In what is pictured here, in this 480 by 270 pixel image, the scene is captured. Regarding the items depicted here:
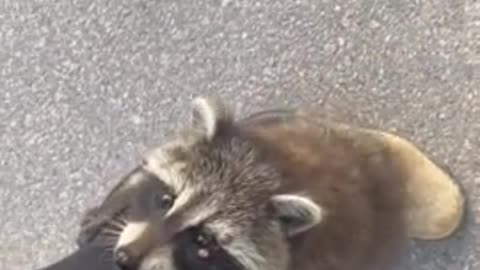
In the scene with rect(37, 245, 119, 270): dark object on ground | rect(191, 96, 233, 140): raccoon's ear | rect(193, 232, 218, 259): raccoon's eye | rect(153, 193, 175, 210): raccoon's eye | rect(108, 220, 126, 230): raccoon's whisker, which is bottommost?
rect(37, 245, 119, 270): dark object on ground

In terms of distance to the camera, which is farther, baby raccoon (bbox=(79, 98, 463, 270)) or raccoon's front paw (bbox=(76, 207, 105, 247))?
raccoon's front paw (bbox=(76, 207, 105, 247))

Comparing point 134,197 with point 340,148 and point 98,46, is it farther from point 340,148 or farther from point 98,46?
point 98,46

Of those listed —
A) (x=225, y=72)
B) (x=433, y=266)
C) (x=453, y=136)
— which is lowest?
(x=433, y=266)

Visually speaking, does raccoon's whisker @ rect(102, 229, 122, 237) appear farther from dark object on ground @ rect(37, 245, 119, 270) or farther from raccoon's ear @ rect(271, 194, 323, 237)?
raccoon's ear @ rect(271, 194, 323, 237)

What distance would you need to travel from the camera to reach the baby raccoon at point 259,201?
1.58 m

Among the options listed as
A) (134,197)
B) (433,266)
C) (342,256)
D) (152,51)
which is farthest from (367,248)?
(152,51)

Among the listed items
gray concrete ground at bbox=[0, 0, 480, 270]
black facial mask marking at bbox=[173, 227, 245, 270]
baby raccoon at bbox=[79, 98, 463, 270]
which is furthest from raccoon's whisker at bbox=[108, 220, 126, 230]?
gray concrete ground at bbox=[0, 0, 480, 270]

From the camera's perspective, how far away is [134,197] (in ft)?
5.46

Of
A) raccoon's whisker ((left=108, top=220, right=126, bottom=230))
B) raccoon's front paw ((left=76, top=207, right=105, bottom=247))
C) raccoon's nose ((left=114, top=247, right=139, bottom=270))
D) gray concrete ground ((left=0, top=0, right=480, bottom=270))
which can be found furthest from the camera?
gray concrete ground ((left=0, top=0, right=480, bottom=270))

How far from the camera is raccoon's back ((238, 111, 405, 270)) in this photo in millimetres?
1691

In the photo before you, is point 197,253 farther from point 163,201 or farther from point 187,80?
point 187,80

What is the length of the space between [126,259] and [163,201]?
0.09 meters

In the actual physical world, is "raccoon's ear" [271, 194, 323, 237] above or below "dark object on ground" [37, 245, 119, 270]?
above

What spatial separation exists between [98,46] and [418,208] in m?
0.56
